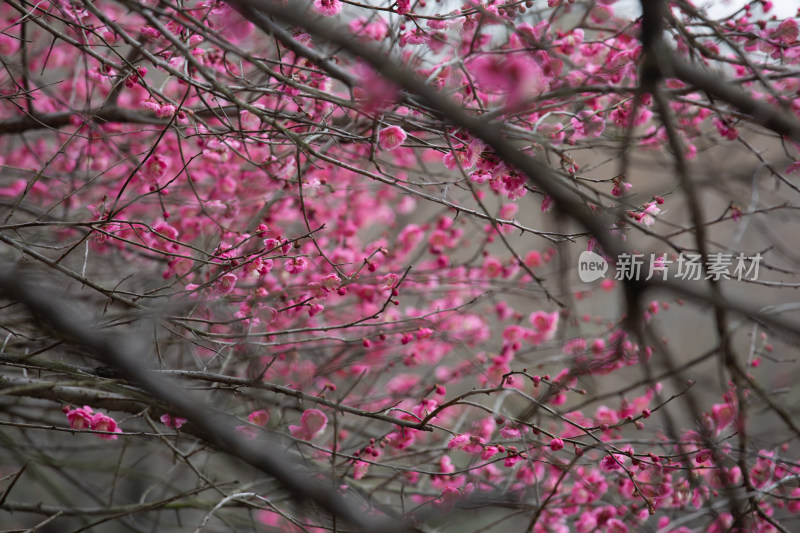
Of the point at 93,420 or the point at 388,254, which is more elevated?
the point at 388,254

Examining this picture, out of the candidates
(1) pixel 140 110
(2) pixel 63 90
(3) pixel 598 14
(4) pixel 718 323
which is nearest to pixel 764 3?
(3) pixel 598 14

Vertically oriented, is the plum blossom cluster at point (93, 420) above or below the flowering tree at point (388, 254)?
below

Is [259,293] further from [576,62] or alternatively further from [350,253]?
[576,62]

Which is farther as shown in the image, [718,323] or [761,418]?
[761,418]

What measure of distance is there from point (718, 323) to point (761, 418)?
665 cm

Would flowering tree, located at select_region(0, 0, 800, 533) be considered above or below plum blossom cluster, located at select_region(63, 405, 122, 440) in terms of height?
above

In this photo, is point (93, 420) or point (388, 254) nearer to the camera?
point (93, 420)

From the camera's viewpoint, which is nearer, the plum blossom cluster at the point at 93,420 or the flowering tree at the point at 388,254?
the flowering tree at the point at 388,254

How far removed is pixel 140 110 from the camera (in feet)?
10.2

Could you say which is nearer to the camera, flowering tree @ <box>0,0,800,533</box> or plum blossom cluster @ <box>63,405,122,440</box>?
flowering tree @ <box>0,0,800,533</box>

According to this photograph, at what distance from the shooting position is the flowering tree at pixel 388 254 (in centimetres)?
116

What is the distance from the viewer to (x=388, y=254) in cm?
326

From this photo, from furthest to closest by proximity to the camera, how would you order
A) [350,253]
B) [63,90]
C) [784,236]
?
1. [784,236]
2. [63,90]
3. [350,253]

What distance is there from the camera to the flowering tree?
1.16 meters
